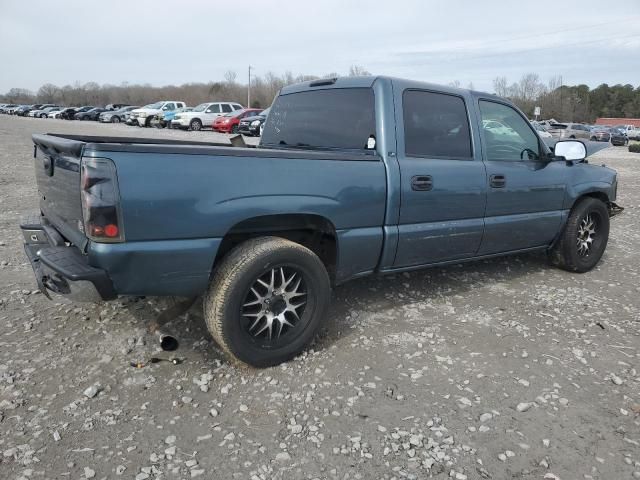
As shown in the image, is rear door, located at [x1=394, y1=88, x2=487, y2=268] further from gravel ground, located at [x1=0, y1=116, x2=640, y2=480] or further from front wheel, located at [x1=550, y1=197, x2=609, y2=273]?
front wheel, located at [x1=550, y1=197, x2=609, y2=273]

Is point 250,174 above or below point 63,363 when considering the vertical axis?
above

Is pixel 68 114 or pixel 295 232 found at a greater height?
pixel 68 114

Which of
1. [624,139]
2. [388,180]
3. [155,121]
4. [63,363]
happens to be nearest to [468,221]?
[388,180]

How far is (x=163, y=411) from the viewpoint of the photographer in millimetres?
2736

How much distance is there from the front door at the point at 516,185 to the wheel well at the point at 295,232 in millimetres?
1529

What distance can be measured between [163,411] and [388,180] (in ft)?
6.73

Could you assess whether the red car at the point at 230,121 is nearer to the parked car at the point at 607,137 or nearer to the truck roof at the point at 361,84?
the parked car at the point at 607,137

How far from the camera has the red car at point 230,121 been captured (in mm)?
27750

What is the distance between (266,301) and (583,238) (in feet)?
12.6

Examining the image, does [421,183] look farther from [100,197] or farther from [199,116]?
[199,116]

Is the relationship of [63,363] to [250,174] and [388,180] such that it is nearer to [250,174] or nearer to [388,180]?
[250,174]

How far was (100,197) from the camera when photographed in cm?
252

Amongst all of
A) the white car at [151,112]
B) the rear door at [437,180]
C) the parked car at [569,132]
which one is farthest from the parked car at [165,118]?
the rear door at [437,180]

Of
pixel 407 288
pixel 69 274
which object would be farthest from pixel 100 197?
pixel 407 288
